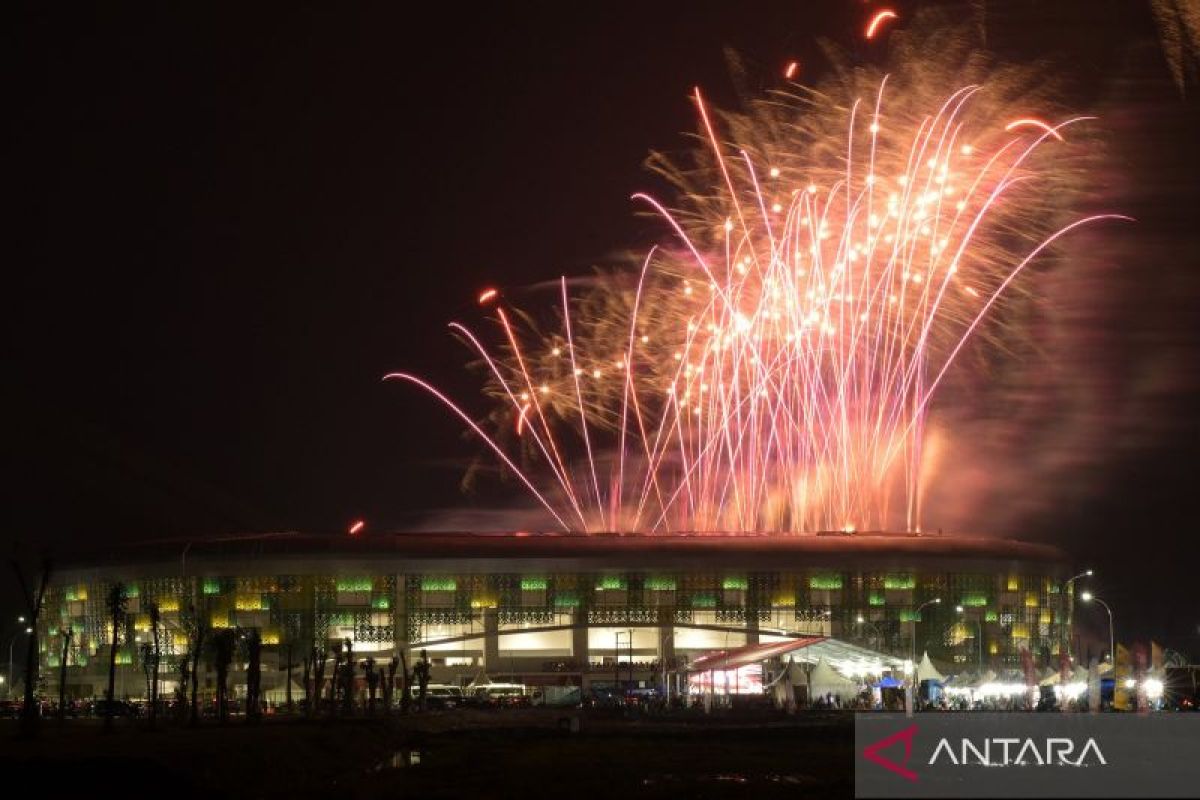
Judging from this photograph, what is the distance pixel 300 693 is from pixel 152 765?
83.3 metres

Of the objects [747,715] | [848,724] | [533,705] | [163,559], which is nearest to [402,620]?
[163,559]

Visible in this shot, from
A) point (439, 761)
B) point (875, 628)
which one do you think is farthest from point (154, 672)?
Answer: point (875, 628)

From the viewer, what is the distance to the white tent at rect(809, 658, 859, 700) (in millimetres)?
88375

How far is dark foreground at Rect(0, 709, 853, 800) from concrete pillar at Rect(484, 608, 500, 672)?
58665mm

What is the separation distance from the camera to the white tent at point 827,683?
290 feet

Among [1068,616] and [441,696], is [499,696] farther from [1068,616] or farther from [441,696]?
[1068,616]

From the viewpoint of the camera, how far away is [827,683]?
88.5 meters

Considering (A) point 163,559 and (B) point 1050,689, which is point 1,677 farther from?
(B) point 1050,689

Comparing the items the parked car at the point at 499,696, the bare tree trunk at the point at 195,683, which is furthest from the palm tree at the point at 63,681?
the parked car at the point at 499,696

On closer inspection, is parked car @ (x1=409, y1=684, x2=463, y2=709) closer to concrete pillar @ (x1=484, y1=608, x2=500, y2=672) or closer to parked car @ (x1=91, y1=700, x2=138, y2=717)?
concrete pillar @ (x1=484, y1=608, x2=500, y2=672)

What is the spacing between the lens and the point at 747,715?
8125 cm

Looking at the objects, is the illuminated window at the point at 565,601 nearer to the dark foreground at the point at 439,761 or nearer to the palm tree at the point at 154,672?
the palm tree at the point at 154,672

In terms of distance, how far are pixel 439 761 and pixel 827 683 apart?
3459 cm

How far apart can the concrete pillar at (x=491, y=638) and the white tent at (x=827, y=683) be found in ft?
154
